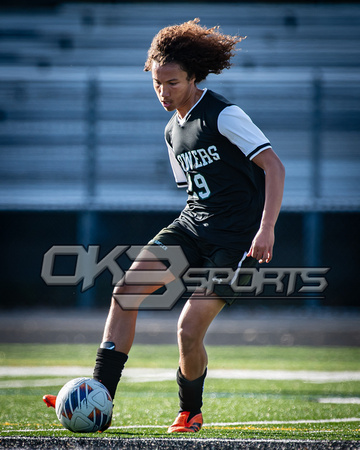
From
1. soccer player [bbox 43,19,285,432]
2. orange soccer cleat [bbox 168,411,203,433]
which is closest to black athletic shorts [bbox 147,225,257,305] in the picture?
soccer player [bbox 43,19,285,432]

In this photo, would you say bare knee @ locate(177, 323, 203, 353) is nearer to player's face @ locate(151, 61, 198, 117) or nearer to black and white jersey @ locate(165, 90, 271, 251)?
black and white jersey @ locate(165, 90, 271, 251)

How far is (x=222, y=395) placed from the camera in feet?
16.1

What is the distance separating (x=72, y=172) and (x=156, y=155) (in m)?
1.57

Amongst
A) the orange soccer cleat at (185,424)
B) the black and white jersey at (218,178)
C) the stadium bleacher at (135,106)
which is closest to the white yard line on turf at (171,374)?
the orange soccer cleat at (185,424)

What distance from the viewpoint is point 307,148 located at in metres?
12.7

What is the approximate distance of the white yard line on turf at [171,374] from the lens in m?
5.81

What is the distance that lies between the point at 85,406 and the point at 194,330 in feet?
1.90

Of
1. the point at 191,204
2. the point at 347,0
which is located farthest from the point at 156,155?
the point at 191,204

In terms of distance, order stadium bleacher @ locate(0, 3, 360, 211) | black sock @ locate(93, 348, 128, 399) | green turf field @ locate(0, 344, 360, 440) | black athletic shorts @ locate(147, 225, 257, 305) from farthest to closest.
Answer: stadium bleacher @ locate(0, 3, 360, 211), green turf field @ locate(0, 344, 360, 440), black athletic shorts @ locate(147, 225, 257, 305), black sock @ locate(93, 348, 128, 399)

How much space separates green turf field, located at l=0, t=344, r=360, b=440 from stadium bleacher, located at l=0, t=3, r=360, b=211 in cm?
472

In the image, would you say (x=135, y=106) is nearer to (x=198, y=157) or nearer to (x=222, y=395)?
(x=222, y=395)

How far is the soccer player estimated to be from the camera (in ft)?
10.4

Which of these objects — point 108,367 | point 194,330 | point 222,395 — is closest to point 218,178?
point 194,330

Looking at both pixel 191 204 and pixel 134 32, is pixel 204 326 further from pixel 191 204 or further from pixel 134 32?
pixel 134 32
